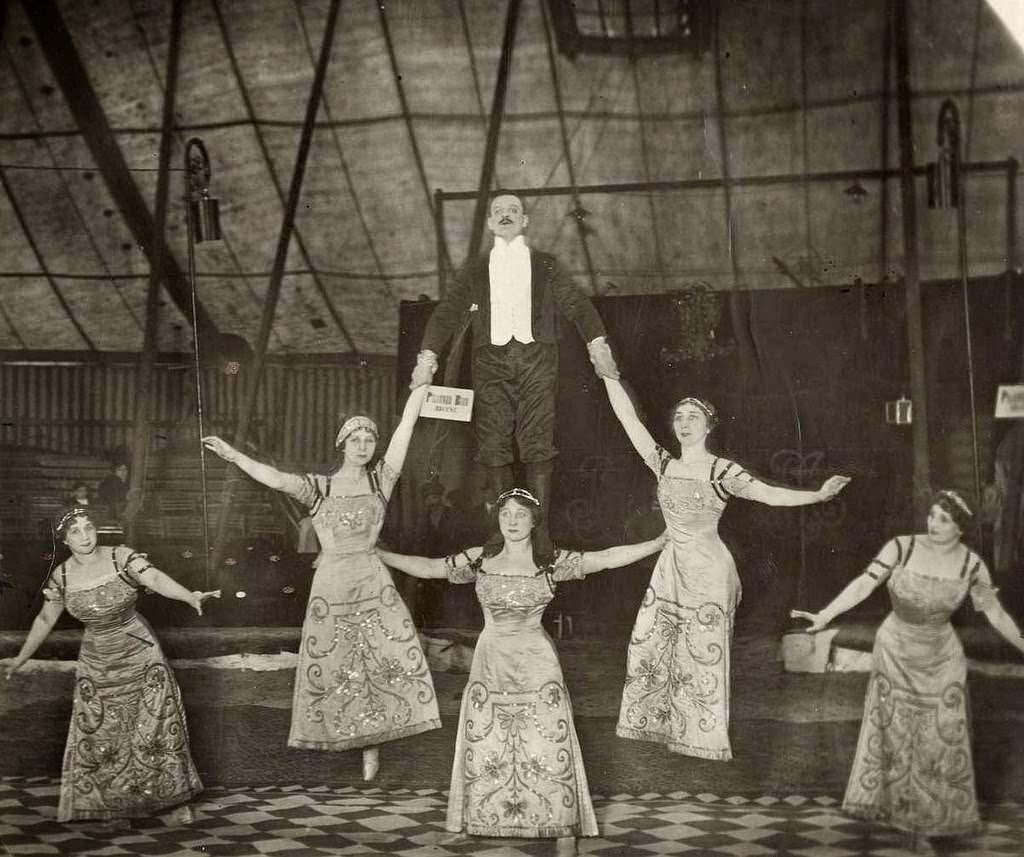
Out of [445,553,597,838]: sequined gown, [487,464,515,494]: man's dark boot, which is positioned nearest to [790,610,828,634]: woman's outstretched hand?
[445,553,597,838]: sequined gown

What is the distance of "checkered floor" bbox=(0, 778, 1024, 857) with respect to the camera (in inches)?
160

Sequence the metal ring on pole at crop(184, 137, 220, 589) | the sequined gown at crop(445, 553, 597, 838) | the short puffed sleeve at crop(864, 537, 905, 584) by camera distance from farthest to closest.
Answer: the metal ring on pole at crop(184, 137, 220, 589) → the short puffed sleeve at crop(864, 537, 905, 584) → the sequined gown at crop(445, 553, 597, 838)

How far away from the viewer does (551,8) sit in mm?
4449

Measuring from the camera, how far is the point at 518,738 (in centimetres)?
407

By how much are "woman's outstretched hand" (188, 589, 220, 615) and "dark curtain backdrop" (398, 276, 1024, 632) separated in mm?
822

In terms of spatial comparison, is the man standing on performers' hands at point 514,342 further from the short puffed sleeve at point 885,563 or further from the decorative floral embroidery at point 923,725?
the decorative floral embroidery at point 923,725

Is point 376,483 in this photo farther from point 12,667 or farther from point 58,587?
point 12,667

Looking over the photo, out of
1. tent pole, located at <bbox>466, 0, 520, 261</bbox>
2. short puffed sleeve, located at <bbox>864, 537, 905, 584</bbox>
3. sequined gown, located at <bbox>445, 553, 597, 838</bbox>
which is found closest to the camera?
sequined gown, located at <bbox>445, 553, 597, 838</bbox>

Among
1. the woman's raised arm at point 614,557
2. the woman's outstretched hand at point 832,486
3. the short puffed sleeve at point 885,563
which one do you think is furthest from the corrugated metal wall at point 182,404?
the short puffed sleeve at point 885,563

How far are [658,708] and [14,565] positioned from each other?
8.04ft

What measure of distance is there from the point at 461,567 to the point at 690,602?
2.59 ft

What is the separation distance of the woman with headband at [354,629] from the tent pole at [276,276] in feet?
0.84

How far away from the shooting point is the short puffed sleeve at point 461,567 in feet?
13.9

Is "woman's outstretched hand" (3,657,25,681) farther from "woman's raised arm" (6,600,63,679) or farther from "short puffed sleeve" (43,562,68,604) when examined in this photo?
"short puffed sleeve" (43,562,68,604)
